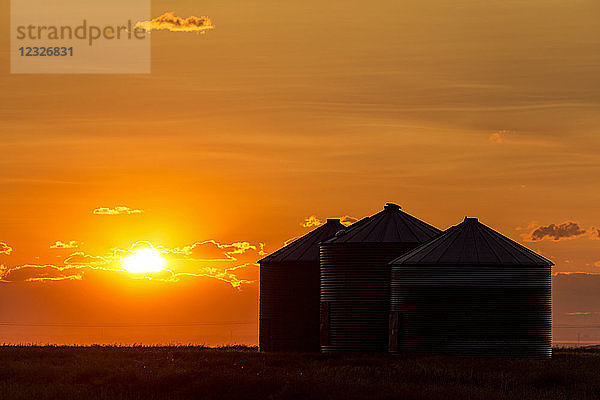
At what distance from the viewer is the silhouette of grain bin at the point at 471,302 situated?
74500 mm

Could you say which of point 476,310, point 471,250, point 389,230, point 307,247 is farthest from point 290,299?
point 476,310

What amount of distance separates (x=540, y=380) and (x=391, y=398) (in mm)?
10991

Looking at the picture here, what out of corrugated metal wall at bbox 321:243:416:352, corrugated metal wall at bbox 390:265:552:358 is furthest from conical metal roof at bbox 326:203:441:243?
corrugated metal wall at bbox 390:265:552:358

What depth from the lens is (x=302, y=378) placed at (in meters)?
61.0

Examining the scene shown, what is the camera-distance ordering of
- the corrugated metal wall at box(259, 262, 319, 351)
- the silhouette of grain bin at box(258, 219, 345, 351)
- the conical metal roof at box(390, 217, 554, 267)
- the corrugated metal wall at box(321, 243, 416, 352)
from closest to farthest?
1. the conical metal roof at box(390, 217, 554, 267)
2. the corrugated metal wall at box(321, 243, 416, 352)
3. the corrugated metal wall at box(259, 262, 319, 351)
4. the silhouette of grain bin at box(258, 219, 345, 351)

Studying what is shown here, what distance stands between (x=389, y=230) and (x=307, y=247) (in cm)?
859

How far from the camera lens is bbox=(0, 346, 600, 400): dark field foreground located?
58.3 m

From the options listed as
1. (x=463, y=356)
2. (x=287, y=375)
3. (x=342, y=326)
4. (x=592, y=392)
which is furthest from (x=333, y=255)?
(x=592, y=392)

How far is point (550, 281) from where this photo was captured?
3044 inches

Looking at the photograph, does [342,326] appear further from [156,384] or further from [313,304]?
[156,384]

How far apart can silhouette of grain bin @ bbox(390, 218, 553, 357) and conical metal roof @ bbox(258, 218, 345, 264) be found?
12029mm

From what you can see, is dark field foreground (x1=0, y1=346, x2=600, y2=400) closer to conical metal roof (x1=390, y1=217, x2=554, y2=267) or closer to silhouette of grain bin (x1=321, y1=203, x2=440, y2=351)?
silhouette of grain bin (x1=321, y1=203, x2=440, y2=351)

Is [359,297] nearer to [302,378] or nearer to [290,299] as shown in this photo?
[290,299]

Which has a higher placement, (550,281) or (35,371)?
(550,281)
